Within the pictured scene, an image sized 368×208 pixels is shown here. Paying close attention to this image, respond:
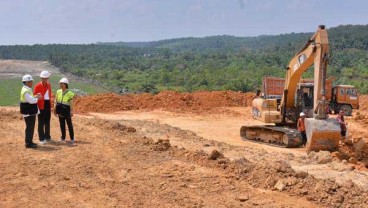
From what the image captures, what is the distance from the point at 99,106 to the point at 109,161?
16.2m

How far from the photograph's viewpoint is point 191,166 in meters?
8.12

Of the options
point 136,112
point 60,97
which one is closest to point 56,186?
point 60,97

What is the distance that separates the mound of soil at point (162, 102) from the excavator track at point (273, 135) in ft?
28.9

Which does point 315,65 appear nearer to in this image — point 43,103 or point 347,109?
point 43,103

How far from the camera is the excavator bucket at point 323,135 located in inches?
440

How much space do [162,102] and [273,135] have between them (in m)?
11.7

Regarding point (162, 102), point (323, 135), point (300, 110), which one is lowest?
point (162, 102)

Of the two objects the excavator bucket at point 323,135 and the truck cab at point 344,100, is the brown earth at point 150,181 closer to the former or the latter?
the excavator bucket at point 323,135

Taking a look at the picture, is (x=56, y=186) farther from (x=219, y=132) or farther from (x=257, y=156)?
(x=219, y=132)

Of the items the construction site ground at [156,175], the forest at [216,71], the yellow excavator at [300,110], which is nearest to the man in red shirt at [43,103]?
the construction site ground at [156,175]

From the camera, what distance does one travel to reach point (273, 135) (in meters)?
14.5

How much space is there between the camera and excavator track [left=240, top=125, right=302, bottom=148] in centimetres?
1355

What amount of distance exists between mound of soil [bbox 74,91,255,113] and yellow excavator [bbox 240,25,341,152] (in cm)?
933

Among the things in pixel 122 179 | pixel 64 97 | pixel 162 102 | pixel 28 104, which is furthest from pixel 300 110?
pixel 162 102
